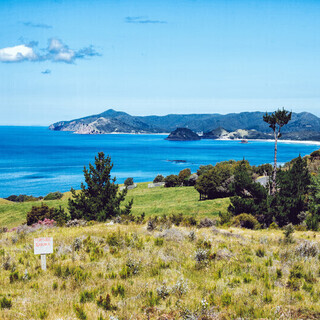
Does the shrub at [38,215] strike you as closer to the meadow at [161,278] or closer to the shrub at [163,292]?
the meadow at [161,278]

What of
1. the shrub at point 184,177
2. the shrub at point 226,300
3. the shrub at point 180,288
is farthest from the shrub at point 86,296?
the shrub at point 184,177

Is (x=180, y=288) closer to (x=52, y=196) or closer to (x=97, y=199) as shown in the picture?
(x=97, y=199)

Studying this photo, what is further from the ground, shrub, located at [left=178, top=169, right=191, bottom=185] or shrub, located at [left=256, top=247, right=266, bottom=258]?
shrub, located at [left=256, top=247, right=266, bottom=258]

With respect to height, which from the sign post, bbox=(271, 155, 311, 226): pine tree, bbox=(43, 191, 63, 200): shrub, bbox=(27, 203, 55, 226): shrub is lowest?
bbox=(43, 191, 63, 200): shrub

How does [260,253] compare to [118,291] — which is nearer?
[118,291]

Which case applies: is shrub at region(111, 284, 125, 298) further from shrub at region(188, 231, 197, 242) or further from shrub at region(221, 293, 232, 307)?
shrub at region(188, 231, 197, 242)

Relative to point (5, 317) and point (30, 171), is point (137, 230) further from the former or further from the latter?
point (30, 171)

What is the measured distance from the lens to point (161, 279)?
807 centimetres

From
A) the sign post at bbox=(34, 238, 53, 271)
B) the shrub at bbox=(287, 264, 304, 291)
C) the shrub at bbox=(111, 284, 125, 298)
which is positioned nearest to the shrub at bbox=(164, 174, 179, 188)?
the shrub at bbox=(287, 264, 304, 291)

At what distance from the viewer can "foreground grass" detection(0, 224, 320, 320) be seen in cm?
632

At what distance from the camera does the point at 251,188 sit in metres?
25.9

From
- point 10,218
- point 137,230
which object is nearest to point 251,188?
point 137,230

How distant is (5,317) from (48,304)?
83 cm

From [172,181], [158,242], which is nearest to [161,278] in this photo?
[158,242]
